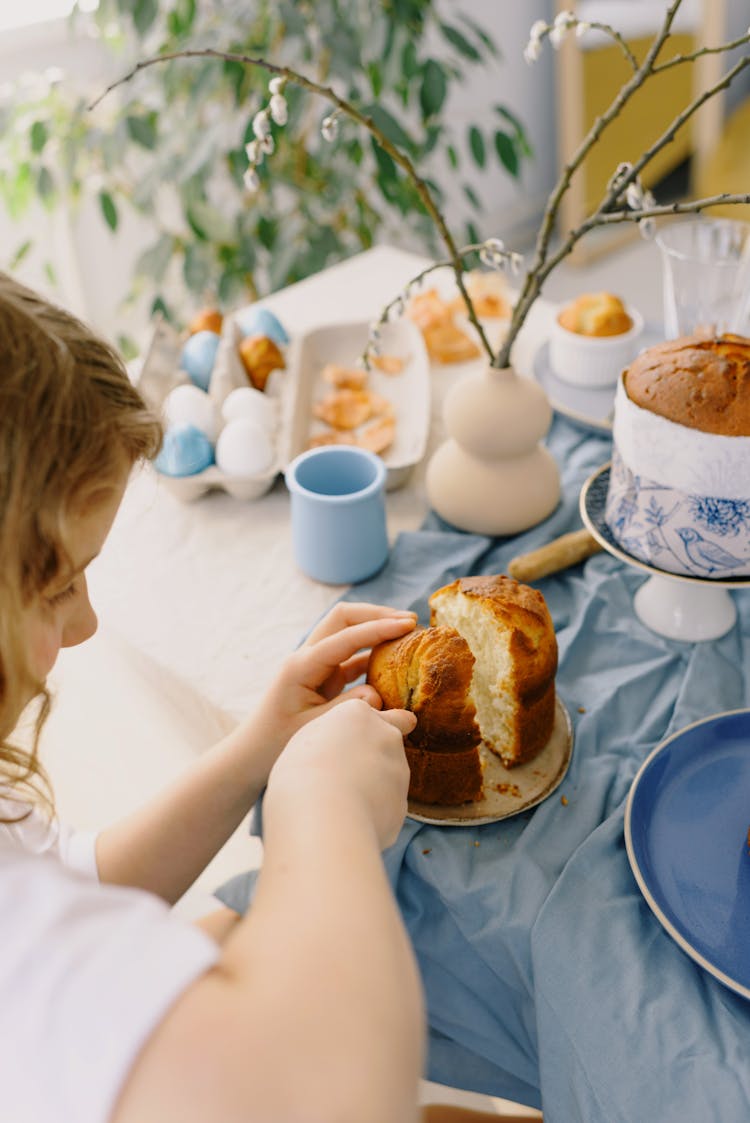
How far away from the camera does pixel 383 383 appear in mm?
1442

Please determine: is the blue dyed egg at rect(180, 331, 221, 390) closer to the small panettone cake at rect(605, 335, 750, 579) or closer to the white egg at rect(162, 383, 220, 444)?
the white egg at rect(162, 383, 220, 444)

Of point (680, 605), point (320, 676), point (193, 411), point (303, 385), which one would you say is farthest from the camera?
point (303, 385)

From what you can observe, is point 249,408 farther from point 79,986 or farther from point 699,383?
point 79,986

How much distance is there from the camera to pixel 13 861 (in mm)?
568

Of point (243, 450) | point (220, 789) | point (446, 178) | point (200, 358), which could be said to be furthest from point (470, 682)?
point (446, 178)

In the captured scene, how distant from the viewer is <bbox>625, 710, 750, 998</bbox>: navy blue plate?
0.69 meters

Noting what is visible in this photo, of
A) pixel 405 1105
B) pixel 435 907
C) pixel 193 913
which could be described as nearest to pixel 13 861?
pixel 405 1105

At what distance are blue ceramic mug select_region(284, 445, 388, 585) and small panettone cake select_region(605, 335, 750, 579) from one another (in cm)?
29

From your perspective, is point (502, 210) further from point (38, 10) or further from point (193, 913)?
point (193, 913)

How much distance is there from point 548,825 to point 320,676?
0.24 metres

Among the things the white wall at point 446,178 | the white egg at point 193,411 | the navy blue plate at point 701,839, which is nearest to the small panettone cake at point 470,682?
the navy blue plate at point 701,839

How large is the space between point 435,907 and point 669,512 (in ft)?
1.32

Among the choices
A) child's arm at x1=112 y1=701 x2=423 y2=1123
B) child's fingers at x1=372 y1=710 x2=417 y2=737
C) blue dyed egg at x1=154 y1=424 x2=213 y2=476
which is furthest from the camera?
blue dyed egg at x1=154 y1=424 x2=213 y2=476

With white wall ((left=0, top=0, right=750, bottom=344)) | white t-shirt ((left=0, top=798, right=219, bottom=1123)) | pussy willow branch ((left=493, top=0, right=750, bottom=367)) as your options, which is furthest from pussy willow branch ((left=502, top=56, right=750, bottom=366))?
white wall ((left=0, top=0, right=750, bottom=344))
